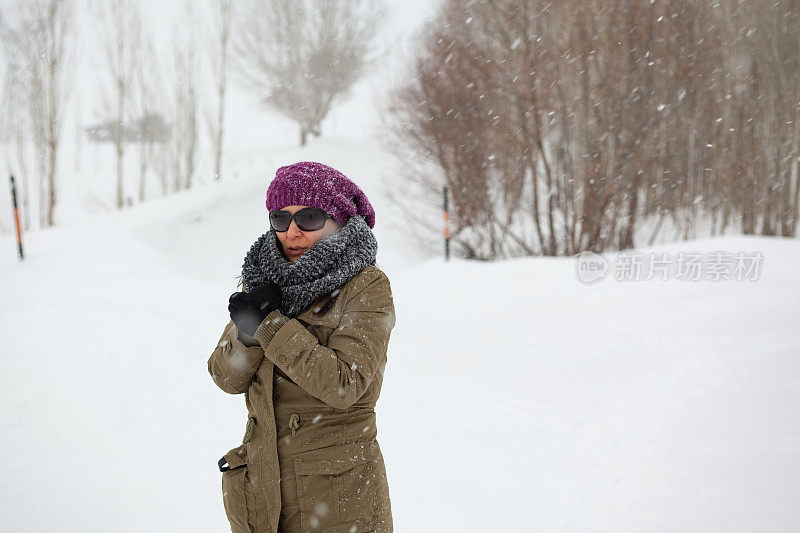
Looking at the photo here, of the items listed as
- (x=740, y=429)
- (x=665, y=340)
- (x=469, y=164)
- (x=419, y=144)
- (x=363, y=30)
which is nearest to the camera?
(x=740, y=429)

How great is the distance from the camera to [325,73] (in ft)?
74.5

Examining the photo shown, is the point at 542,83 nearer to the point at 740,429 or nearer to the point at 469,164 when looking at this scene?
the point at 469,164

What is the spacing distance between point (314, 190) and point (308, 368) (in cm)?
53

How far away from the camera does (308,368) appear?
144cm

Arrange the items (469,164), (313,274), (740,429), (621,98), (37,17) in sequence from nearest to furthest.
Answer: (313,274) < (740,429) < (621,98) < (469,164) < (37,17)

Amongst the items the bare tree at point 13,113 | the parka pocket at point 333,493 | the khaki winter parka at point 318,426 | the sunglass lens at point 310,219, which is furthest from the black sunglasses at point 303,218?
the bare tree at point 13,113

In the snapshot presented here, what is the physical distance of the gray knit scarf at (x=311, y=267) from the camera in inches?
60.8

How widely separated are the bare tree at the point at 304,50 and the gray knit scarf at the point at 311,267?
22.3 meters

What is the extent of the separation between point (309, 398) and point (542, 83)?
9.73 metres

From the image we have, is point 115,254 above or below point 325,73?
below

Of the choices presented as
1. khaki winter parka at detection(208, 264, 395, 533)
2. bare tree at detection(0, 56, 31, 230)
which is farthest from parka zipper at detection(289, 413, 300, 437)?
bare tree at detection(0, 56, 31, 230)

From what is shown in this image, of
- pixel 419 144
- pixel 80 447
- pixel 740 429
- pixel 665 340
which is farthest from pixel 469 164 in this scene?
pixel 80 447

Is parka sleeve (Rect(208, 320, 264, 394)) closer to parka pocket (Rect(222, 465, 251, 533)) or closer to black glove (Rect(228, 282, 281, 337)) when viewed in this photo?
black glove (Rect(228, 282, 281, 337))

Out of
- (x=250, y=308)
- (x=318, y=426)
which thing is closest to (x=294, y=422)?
(x=318, y=426)
